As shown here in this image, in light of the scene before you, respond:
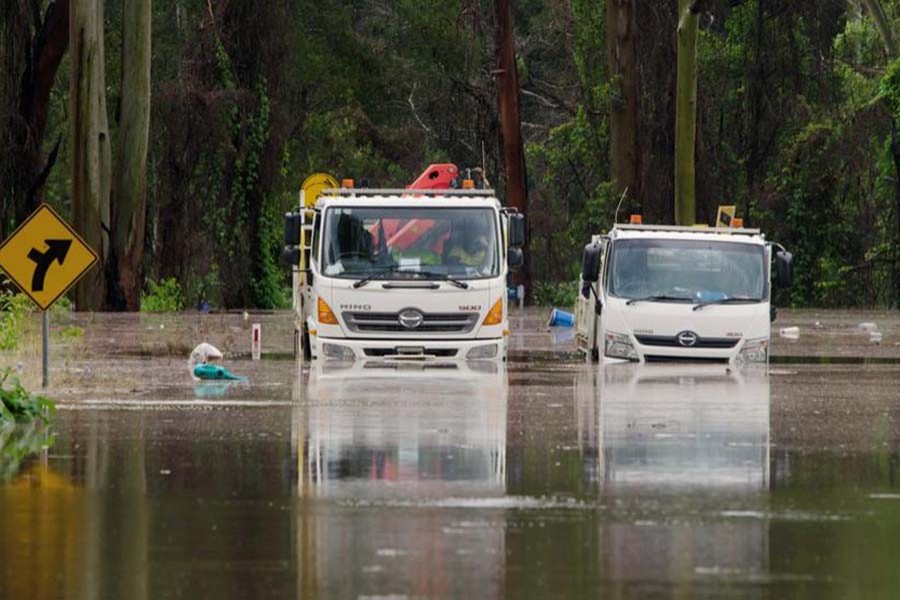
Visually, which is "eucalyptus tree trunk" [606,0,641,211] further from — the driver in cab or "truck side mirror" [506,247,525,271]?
the driver in cab

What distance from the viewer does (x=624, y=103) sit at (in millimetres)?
58594

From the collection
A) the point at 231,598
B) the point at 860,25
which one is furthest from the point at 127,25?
the point at 231,598

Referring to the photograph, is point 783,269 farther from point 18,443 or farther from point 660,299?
point 18,443

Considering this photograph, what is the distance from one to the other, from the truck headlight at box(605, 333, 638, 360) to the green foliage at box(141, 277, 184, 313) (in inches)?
956

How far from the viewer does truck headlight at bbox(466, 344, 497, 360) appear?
2839cm

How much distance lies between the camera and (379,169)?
74.2m

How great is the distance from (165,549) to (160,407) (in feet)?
30.4

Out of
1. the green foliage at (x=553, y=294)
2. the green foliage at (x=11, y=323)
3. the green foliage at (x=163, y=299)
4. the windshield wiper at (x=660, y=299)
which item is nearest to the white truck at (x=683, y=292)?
the windshield wiper at (x=660, y=299)

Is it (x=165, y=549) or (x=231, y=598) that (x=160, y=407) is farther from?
(x=231, y=598)

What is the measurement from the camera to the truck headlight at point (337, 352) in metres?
28.3

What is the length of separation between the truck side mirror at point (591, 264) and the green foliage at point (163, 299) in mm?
23128

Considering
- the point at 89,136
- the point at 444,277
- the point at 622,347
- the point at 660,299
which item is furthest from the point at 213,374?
the point at 89,136

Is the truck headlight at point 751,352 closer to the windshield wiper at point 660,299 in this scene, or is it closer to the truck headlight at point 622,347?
the windshield wiper at point 660,299

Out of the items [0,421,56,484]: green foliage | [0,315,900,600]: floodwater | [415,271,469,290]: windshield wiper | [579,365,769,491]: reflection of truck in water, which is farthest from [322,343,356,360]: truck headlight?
[0,421,56,484]: green foliage
